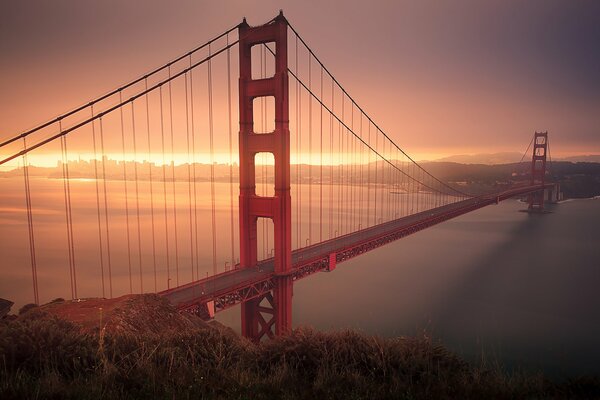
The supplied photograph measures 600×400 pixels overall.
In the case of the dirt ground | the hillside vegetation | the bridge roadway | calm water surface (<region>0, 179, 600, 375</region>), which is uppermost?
the hillside vegetation

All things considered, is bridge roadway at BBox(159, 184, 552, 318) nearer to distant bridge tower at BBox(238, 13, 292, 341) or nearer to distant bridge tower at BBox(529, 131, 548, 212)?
distant bridge tower at BBox(238, 13, 292, 341)

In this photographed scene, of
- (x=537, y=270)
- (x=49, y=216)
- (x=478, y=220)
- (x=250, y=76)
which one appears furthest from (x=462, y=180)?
(x=49, y=216)

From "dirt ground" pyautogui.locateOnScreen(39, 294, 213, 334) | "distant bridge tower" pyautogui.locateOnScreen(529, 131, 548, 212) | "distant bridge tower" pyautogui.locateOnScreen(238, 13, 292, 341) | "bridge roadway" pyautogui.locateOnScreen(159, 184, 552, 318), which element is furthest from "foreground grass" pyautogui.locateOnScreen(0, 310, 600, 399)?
"distant bridge tower" pyautogui.locateOnScreen(529, 131, 548, 212)

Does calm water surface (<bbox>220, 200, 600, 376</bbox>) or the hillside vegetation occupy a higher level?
the hillside vegetation

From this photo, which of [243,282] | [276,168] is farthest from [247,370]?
[276,168]

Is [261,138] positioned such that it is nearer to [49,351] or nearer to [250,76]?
[250,76]

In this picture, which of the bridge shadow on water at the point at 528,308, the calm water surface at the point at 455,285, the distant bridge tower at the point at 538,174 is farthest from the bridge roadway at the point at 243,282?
the distant bridge tower at the point at 538,174

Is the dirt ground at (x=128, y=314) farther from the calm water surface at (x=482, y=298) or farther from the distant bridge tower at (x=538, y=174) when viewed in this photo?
the distant bridge tower at (x=538, y=174)
